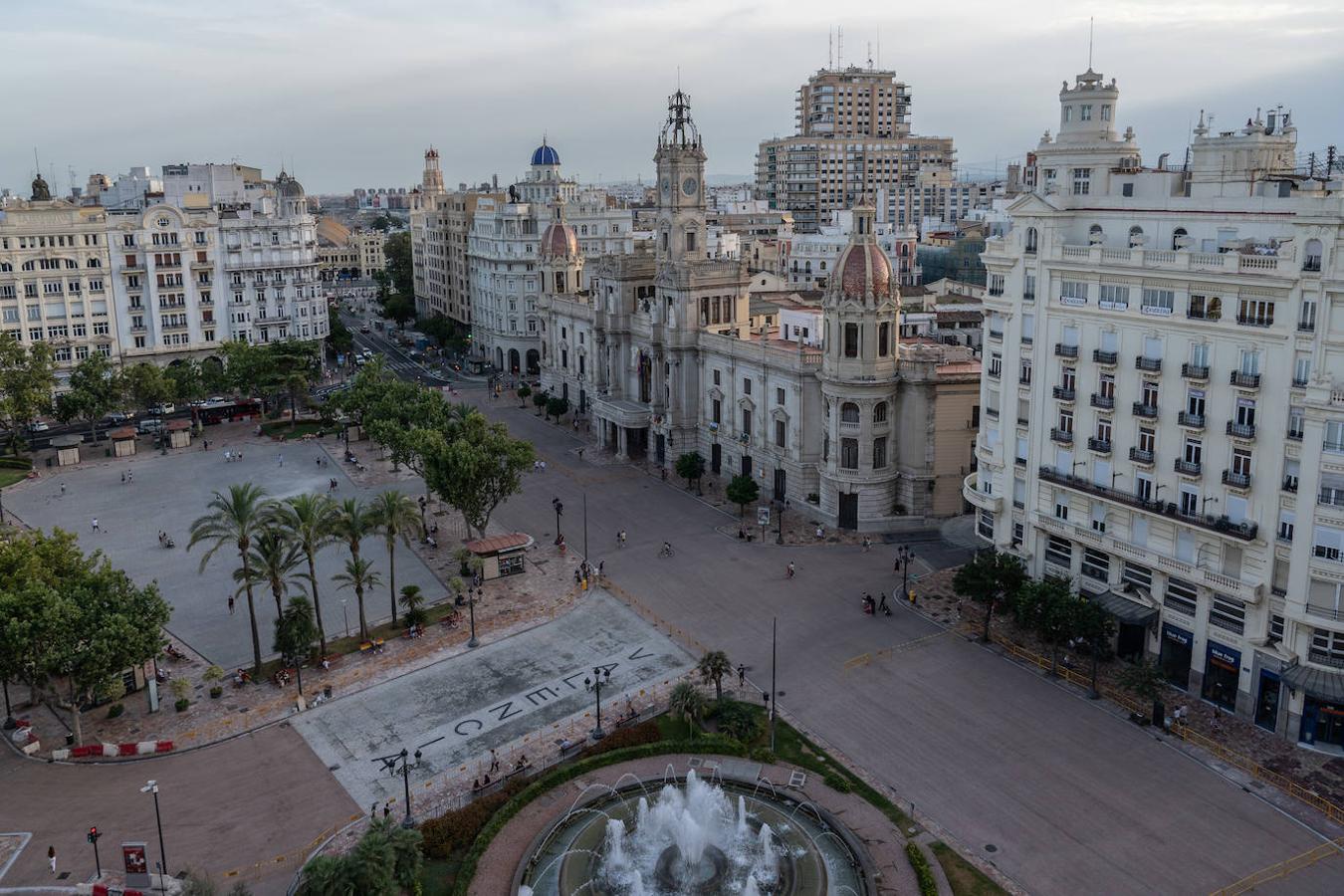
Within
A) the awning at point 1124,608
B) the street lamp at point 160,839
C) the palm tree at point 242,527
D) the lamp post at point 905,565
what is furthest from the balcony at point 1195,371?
the street lamp at point 160,839

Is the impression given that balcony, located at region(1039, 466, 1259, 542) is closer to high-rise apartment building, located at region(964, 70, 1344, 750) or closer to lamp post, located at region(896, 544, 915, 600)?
high-rise apartment building, located at region(964, 70, 1344, 750)

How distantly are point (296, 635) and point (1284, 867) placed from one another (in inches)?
1856

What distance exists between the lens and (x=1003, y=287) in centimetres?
6203

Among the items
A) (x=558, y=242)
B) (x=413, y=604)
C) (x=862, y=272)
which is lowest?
(x=413, y=604)

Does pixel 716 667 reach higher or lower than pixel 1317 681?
lower

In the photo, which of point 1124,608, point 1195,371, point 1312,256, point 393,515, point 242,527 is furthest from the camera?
point 393,515

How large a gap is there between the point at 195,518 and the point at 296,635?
36.1 meters

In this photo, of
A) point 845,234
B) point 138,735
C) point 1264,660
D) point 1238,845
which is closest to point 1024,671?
point 1264,660

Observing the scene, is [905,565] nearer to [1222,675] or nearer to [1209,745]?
[1222,675]

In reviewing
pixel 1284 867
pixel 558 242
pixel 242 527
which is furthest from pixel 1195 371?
pixel 558 242

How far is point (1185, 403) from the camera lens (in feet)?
172

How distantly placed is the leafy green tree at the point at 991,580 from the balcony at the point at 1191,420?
12649 mm

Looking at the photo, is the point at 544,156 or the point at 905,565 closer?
the point at 905,565

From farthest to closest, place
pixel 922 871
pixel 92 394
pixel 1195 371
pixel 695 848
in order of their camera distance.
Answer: pixel 92 394 → pixel 1195 371 → pixel 695 848 → pixel 922 871
